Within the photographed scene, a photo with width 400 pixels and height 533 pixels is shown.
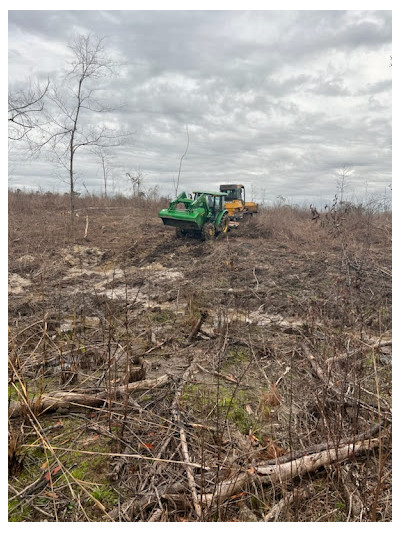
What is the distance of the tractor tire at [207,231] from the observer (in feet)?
48.3

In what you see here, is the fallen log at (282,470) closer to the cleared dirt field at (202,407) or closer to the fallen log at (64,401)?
the cleared dirt field at (202,407)

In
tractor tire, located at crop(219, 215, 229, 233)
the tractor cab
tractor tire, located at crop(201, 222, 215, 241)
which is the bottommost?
tractor tire, located at crop(201, 222, 215, 241)

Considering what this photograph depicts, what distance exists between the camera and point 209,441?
3164 mm

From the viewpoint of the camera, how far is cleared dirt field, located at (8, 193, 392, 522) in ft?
8.18

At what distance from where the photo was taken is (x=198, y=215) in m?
14.0

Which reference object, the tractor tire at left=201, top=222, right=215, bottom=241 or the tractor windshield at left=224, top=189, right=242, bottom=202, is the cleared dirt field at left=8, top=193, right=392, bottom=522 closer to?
the tractor tire at left=201, top=222, right=215, bottom=241

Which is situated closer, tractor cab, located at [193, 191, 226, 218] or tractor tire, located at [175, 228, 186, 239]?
tractor cab, located at [193, 191, 226, 218]

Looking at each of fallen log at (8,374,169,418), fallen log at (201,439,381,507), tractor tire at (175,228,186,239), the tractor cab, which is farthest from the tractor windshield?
fallen log at (201,439,381,507)

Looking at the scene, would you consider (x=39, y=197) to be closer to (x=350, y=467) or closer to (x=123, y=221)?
(x=123, y=221)

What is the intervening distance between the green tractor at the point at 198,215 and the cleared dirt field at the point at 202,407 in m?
4.43

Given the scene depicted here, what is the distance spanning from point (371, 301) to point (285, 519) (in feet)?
20.7

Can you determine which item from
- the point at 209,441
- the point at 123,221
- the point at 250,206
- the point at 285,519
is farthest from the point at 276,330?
the point at 250,206

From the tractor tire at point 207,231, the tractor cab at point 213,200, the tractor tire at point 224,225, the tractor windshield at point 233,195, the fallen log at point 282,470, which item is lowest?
the fallen log at point 282,470

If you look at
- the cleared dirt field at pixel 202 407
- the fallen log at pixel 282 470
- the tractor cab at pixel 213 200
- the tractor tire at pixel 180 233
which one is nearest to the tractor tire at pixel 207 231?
the tractor cab at pixel 213 200
